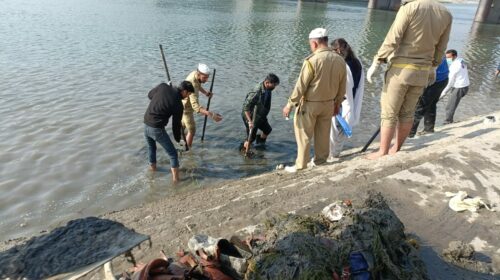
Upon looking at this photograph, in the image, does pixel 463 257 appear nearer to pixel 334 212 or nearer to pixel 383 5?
pixel 334 212

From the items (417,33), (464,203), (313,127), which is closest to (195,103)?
(313,127)

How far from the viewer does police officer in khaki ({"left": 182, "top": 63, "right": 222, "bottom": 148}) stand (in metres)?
7.38

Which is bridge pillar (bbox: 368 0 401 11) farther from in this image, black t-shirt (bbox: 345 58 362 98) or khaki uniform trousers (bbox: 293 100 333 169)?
khaki uniform trousers (bbox: 293 100 333 169)

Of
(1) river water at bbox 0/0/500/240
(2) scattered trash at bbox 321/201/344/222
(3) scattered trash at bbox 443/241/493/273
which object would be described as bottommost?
(1) river water at bbox 0/0/500/240

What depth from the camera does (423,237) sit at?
3928 millimetres

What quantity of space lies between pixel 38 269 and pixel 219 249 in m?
1.32

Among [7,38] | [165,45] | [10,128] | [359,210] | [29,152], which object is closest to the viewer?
[359,210]

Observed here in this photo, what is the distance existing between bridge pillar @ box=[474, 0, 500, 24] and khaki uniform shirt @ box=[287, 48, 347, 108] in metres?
45.4

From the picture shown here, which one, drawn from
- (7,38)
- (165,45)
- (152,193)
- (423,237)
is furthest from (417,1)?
(7,38)

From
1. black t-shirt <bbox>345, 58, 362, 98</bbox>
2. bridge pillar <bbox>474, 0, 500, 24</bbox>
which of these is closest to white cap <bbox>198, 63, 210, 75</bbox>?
black t-shirt <bbox>345, 58, 362, 98</bbox>

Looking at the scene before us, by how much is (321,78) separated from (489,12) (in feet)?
151

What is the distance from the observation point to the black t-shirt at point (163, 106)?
599 cm

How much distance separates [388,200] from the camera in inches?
181

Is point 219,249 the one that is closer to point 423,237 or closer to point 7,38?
point 423,237
